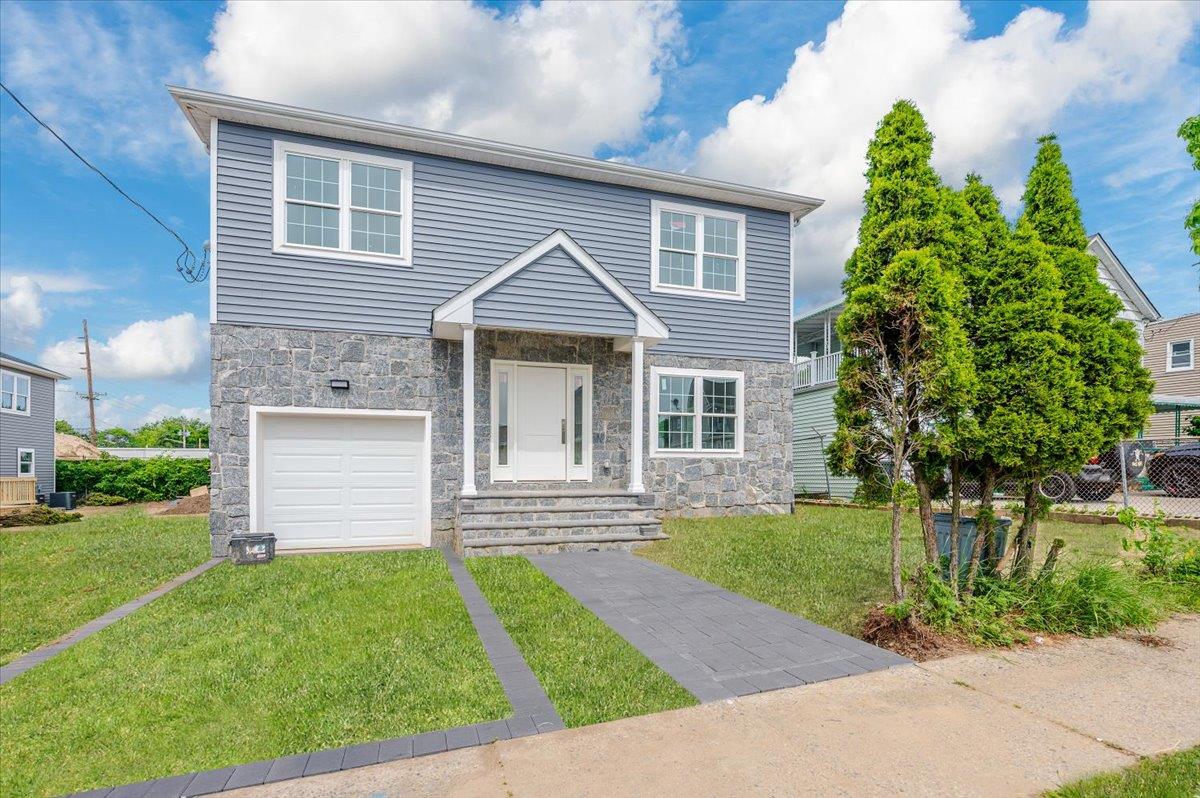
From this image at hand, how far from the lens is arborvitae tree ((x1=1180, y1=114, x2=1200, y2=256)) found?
7129 mm

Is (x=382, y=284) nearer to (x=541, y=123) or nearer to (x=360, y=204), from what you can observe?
(x=360, y=204)

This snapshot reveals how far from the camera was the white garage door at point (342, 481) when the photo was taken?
8695mm

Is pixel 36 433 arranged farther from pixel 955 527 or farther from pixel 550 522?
pixel 955 527

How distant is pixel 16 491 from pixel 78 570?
1360 centimetres

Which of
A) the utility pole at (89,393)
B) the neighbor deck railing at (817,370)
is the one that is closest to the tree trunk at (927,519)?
the neighbor deck railing at (817,370)

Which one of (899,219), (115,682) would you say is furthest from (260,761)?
(899,219)

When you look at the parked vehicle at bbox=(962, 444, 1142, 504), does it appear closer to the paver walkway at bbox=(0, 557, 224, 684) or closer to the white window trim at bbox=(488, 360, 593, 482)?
the white window trim at bbox=(488, 360, 593, 482)

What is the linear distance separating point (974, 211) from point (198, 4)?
11.3 m

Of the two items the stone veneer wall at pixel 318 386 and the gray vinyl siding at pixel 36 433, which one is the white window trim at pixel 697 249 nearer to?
the stone veneer wall at pixel 318 386

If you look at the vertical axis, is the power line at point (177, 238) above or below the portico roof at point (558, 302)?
above

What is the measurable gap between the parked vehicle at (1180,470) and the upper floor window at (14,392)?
32838 mm

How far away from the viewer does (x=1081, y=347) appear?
448 centimetres

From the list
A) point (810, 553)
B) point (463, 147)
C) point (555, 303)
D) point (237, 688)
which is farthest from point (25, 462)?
point (810, 553)

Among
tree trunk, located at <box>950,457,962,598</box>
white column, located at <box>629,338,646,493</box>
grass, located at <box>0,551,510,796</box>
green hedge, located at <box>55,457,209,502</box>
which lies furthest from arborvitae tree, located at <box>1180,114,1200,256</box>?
green hedge, located at <box>55,457,209,502</box>
